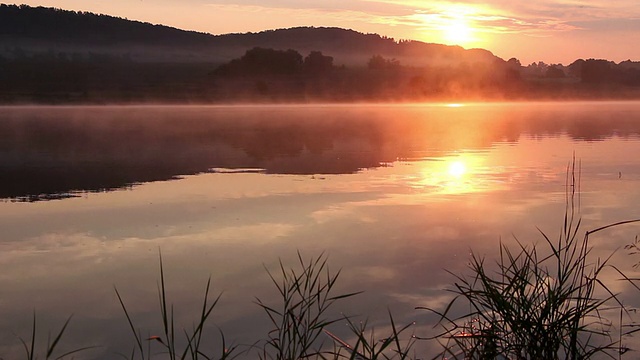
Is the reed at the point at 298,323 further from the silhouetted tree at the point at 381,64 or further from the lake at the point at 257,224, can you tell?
the silhouetted tree at the point at 381,64

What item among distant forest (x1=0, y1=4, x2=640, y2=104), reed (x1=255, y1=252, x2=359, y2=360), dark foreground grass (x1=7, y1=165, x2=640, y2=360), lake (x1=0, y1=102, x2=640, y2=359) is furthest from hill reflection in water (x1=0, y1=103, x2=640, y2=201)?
distant forest (x1=0, y1=4, x2=640, y2=104)

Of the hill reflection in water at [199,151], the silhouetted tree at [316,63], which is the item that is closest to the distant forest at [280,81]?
the silhouetted tree at [316,63]

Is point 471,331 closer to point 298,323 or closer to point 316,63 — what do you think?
point 298,323

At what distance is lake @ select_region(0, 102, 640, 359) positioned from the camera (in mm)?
5375

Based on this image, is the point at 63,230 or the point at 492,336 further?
the point at 63,230

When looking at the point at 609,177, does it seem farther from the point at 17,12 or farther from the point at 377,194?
the point at 17,12

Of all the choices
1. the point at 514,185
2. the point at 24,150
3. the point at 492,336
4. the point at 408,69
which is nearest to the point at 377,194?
the point at 514,185

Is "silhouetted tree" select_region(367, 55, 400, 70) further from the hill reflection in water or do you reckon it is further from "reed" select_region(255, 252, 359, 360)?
"reed" select_region(255, 252, 359, 360)

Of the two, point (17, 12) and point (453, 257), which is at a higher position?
point (17, 12)

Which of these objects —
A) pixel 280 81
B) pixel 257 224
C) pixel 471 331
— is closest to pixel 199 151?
pixel 257 224

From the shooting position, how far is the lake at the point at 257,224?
5375mm

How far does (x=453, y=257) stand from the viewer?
6684 mm

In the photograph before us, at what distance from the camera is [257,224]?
26.9 ft

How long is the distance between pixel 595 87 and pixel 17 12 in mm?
95356
